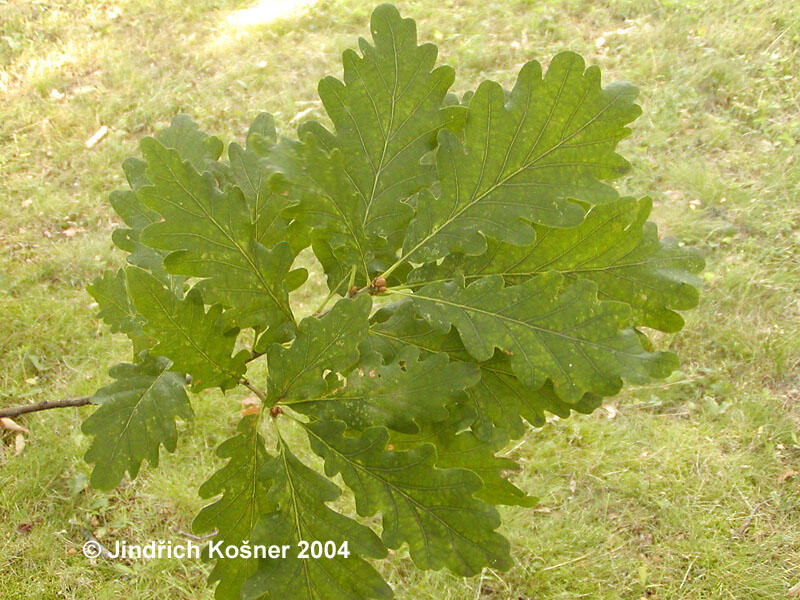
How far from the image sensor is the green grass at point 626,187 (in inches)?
123

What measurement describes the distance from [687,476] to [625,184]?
2.03 m

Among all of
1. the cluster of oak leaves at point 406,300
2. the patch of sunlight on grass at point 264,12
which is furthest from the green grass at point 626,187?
the cluster of oak leaves at point 406,300

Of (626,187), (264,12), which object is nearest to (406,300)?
(626,187)

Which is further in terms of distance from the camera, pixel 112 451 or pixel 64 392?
pixel 64 392

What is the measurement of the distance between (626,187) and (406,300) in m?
3.77

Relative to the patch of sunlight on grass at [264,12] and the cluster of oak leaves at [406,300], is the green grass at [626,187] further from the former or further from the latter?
the cluster of oak leaves at [406,300]

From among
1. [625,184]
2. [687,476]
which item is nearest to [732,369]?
[687,476]

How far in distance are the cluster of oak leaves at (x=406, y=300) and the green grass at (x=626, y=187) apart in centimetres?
91

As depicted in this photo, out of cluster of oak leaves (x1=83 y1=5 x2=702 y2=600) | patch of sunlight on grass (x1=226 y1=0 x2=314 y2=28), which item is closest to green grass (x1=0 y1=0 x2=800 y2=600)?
patch of sunlight on grass (x1=226 y1=0 x2=314 y2=28)

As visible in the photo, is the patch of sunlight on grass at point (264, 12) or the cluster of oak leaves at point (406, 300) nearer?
the cluster of oak leaves at point (406, 300)

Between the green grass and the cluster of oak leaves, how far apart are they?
0.91 meters

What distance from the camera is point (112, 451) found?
125cm

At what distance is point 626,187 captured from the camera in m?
4.69

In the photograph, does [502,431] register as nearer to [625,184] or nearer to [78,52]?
[625,184]
